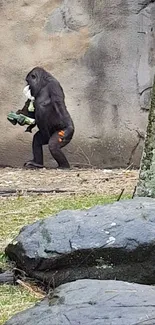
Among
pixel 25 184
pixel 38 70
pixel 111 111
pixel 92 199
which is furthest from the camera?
pixel 111 111

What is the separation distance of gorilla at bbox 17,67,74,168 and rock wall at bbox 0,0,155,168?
2.35ft

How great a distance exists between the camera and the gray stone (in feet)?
A: 10.4

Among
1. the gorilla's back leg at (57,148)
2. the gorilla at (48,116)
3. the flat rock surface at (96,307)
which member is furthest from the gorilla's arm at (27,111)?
the flat rock surface at (96,307)

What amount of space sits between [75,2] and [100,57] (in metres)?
0.72

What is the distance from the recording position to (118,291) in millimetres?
2465

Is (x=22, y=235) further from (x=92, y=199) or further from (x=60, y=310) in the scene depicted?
(x=92, y=199)

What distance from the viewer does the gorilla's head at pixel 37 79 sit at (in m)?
8.11

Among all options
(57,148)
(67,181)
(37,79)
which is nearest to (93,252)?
(67,181)

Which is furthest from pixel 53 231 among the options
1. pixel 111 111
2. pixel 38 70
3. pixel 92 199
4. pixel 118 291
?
pixel 111 111

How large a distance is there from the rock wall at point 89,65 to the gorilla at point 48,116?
2.35 feet

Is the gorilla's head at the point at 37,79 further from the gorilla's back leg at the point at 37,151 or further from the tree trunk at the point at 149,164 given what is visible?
the tree trunk at the point at 149,164

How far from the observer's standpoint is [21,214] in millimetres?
4867

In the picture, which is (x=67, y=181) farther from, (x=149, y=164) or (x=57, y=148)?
(x=149, y=164)

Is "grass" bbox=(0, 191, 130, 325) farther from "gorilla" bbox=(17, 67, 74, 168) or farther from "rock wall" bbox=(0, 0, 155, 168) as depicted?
"rock wall" bbox=(0, 0, 155, 168)
